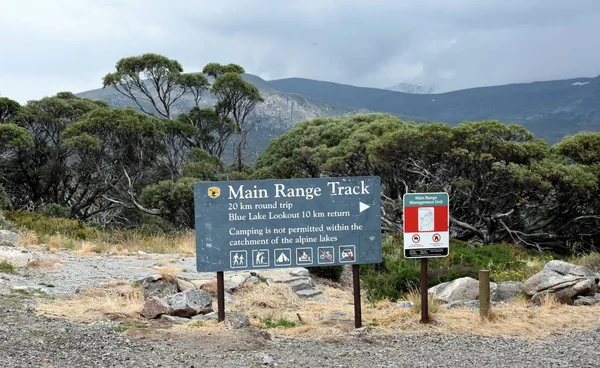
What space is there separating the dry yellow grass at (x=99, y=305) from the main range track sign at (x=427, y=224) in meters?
3.59

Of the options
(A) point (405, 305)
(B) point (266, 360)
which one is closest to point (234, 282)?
(A) point (405, 305)

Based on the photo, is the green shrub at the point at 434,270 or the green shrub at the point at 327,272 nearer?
the green shrub at the point at 434,270

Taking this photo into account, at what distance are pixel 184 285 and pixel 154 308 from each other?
2067 millimetres

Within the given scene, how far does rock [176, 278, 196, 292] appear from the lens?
9.42m

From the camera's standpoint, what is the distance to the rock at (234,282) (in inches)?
392

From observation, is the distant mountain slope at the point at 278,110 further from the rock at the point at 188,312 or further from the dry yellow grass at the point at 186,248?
the rock at the point at 188,312

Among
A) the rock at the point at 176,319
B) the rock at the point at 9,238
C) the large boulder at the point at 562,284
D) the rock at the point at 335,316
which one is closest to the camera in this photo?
the rock at the point at 176,319

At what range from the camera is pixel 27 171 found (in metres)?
32.9

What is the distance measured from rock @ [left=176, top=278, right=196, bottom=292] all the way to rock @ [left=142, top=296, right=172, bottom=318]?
5.64 feet

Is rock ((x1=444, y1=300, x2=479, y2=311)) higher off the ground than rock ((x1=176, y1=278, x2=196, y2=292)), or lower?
lower

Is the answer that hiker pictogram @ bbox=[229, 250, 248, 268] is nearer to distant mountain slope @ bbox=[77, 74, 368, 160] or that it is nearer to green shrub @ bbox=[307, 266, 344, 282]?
green shrub @ bbox=[307, 266, 344, 282]

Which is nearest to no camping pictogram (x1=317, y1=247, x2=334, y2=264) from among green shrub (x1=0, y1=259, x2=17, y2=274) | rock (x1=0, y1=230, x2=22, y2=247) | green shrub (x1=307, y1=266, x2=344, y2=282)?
green shrub (x1=0, y1=259, x2=17, y2=274)

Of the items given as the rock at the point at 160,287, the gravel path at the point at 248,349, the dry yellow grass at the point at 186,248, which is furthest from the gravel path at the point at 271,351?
the dry yellow grass at the point at 186,248

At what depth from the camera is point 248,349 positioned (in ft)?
20.5
